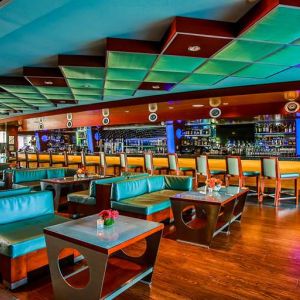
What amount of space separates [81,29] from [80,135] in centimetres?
1327

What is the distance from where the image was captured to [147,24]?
3.67 m

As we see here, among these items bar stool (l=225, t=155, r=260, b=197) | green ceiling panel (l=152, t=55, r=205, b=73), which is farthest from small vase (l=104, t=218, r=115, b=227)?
bar stool (l=225, t=155, r=260, b=197)

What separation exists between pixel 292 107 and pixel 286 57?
3.84 metres

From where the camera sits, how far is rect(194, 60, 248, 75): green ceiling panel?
4996 millimetres

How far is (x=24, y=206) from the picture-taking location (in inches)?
137

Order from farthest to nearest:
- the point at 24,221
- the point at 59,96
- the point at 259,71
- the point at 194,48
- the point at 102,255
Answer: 1. the point at 59,96
2. the point at 259,71
3. the point at 194,48
4. the point at 24,221
5. the point at 102,255

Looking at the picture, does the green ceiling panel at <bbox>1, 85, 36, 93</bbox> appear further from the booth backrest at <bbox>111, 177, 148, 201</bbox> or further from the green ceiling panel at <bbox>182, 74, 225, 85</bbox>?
the booth backrest at <bbox>111, 177, 148, 201</bbox>

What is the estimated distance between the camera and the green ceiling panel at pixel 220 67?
16.4 ft

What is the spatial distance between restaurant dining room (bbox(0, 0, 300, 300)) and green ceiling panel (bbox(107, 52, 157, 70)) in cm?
2

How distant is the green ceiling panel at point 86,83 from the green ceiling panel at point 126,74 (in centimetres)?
61

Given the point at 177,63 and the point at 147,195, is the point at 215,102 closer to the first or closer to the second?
the point at 177,63

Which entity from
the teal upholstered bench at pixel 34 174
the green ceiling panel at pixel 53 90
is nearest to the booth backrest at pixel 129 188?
the teal upholstered bench at pixel 34 174

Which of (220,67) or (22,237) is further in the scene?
(220,67)

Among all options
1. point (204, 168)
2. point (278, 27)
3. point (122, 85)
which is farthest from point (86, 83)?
point (278, 27)
